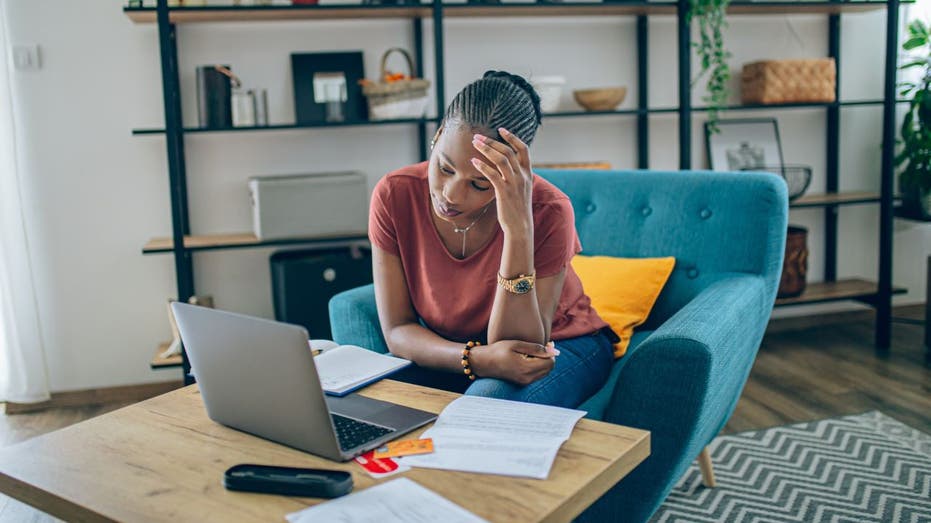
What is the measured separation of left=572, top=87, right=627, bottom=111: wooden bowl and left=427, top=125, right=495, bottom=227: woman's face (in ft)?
5.98

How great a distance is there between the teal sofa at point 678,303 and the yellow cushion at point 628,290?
4 centimetres

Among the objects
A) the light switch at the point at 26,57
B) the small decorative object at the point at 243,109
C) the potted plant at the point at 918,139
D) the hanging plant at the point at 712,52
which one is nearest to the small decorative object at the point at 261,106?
the small decorative object at the point at 243,109

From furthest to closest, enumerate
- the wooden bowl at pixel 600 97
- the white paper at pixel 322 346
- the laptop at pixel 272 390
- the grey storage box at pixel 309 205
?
1. the wooden bowl at pixel 600 97
2. the grey storage box at pixel 309 205
3. the white paper at pixel 322 346
4. the laptop at pixel 272 390

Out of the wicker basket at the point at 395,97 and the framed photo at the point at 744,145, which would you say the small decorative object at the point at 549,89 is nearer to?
the wicker basket at the point at 395,97

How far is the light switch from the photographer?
2.97m

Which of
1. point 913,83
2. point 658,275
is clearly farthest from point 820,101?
point 658,275

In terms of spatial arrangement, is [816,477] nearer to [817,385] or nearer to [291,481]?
[817,385]

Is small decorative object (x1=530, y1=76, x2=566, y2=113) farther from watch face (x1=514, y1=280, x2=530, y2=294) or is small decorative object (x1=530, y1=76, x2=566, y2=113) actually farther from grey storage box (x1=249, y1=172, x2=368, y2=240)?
watch face (x1=514, y1=280, x2=530, y2=294)

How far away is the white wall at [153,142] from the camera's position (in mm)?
3045

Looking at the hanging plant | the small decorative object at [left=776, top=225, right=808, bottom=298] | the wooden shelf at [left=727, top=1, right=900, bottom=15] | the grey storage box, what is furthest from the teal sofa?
the wooden shelf at [left=727, top=1, right=900, bottom=15]

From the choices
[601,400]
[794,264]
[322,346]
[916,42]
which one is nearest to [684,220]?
[601,400]

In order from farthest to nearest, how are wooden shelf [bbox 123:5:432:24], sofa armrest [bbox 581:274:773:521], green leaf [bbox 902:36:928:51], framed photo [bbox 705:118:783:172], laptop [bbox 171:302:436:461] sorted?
framed photo [bbox 705:118:783:172], green leaf [bbox 902:36:928:51], wooden shelf [bbox 123:5:432:24], sofa armrest [bbox 581:274:773:521], laptop [bbox 171:302:436:461]

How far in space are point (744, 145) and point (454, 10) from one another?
1.46m

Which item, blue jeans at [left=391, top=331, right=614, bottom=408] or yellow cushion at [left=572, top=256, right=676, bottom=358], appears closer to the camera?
blue jeans at [left=391, top=331, right=614, bottom=408]
